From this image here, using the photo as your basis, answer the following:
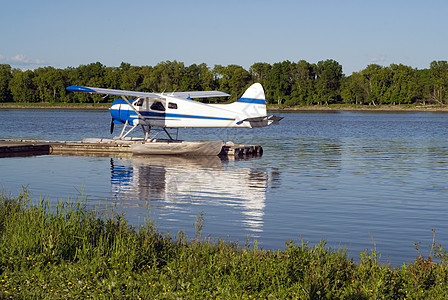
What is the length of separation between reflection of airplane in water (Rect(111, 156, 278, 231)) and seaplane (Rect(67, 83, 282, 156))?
1813 millimetres

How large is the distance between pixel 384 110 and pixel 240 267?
12397 centimetres

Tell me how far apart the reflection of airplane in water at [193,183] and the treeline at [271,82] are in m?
106

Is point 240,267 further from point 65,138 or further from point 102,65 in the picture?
point 102,65

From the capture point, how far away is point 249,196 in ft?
44.1

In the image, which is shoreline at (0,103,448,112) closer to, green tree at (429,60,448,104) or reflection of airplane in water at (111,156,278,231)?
green tree at (429,60,448,104)

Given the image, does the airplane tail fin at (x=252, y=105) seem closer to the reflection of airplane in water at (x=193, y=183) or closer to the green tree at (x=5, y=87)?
the reflection of airplane in water at (x=193, y=183)

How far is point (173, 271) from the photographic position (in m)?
6.20

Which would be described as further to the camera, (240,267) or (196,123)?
(196,123)

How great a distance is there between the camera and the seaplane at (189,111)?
74.1 feet

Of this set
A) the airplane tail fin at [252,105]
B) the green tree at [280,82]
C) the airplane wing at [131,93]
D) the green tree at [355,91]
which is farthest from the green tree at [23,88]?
the airplane tail fin at [252,105]

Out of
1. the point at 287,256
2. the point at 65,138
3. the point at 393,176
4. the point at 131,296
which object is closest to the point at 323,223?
the point at 287,256

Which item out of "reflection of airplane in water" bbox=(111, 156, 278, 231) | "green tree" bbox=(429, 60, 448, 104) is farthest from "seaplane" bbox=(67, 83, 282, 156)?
"green tree" bbox=(429, 60, 448, 104)

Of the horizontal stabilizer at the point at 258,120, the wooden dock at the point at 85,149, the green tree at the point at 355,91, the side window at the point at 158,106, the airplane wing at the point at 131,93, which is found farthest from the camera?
the green tree at the point at 355,91

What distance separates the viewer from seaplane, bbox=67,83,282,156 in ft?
74.1
